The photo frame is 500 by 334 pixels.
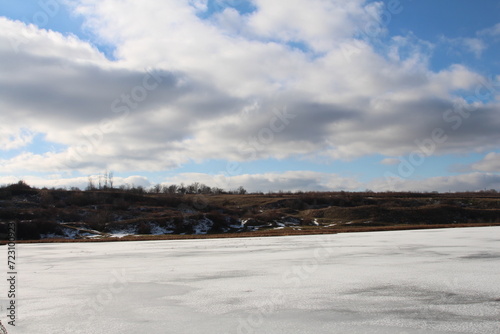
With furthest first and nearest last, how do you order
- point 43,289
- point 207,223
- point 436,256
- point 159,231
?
point 207,223, point 159,231, point 436,256, point 43,289

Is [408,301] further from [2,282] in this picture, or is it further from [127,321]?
[2,282]

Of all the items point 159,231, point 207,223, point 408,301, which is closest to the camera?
point 408,301

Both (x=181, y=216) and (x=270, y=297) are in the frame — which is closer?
(x=270, y=297)

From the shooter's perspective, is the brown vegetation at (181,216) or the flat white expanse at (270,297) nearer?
the flat white expanse at (270,297)

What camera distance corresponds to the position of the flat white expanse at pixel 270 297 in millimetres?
6004

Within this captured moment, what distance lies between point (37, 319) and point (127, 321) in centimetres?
154

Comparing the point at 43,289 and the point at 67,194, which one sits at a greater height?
the point at 67,194

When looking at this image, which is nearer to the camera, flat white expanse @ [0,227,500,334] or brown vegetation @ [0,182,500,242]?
flat white expanse @ [0,227,500,334]

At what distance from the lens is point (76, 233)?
45.7m

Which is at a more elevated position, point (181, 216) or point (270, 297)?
point (181, 216)

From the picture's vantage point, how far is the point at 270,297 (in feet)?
25.4

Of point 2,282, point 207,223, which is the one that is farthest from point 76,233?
point 2,282

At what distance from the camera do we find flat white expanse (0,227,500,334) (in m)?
6.00

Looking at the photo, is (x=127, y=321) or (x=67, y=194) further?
(x=67, y=194)
